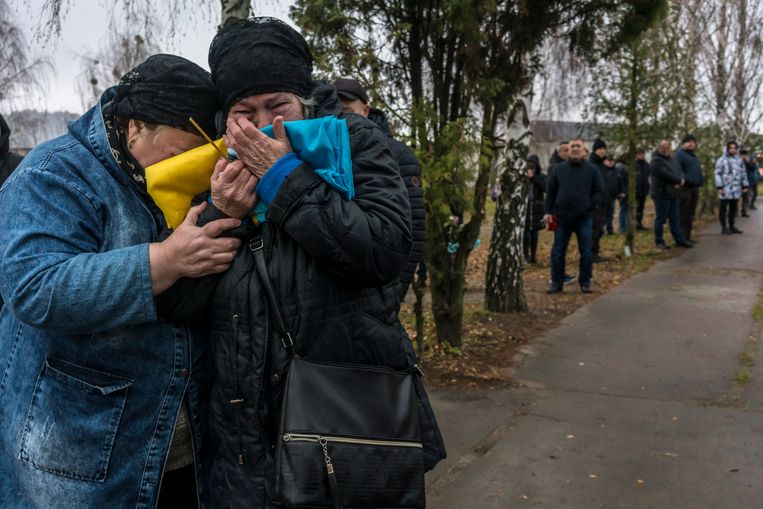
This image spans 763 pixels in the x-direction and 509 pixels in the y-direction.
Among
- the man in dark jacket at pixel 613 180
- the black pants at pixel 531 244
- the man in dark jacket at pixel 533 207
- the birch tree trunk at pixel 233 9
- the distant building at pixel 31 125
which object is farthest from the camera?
the distant building at pixel 31 125

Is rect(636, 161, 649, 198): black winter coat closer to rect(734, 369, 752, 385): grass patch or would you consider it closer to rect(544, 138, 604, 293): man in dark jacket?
rect(544, 138, 604, 293): man in dark jacket

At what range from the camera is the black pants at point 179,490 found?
78.5 inches

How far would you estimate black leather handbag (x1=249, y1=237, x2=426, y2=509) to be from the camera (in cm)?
158

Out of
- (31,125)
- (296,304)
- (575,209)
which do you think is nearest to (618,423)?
(296,304)

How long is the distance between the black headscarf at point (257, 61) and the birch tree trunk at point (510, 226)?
619cm

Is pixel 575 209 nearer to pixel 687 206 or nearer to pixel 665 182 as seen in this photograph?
pixel 665 182

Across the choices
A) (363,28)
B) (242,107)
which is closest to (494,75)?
(363,28)

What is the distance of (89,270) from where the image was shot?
1598mm

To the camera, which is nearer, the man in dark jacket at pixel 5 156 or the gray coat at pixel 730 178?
the man in dark jacket at pixel 5 156

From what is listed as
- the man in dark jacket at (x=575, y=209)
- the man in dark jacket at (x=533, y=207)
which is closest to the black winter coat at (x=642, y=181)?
the man in dark jacket at (x=533, y=207)

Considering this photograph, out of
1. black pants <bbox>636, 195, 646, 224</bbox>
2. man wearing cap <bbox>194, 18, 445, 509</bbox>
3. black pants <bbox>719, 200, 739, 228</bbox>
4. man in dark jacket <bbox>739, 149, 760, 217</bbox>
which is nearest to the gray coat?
black pants <bbox>719, 200, 739, 228</bbox>

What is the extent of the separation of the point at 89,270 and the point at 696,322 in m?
6.81

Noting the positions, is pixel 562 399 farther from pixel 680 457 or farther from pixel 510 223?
pixel 510 223

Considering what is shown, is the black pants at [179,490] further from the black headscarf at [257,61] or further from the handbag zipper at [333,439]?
the black headscarf at [257,61]
